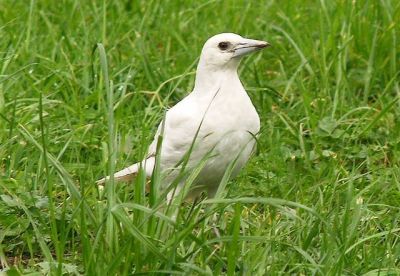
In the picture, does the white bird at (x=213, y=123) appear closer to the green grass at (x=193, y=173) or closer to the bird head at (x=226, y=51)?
the bird head at (x=226, y=51)

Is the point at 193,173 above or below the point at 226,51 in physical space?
below

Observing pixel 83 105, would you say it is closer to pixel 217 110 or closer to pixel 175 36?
pixel 175 36

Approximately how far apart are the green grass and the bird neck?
340mm

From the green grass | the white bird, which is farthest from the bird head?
the green grass

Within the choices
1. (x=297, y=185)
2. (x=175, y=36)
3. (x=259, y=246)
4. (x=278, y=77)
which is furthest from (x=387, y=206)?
(x=175, y=36)

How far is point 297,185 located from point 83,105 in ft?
4.61

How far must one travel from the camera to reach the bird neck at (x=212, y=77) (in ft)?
17.8

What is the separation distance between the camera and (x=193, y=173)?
4754mm

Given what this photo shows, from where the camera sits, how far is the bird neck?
5414mm

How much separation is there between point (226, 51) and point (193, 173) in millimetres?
932

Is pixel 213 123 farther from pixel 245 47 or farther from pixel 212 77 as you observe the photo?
pixel 245 47

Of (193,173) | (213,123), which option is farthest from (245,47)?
(193,173)

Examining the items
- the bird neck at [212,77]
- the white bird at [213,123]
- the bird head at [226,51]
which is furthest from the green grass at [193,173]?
the bird head at [226,51]

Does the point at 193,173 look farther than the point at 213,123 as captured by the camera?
No
